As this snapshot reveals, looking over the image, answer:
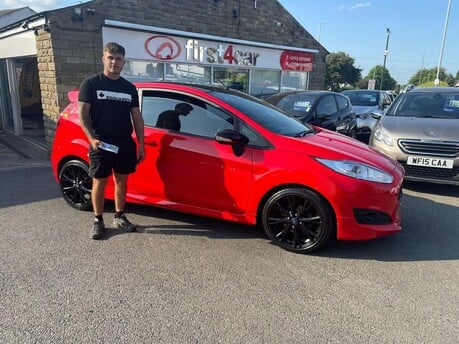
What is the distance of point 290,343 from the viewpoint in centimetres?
242

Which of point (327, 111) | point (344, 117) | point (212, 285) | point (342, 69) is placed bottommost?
point (212, 285)

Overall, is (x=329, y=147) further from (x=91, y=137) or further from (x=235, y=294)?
(x=91, y=137)

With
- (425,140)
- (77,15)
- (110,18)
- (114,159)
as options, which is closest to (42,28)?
(77,15)

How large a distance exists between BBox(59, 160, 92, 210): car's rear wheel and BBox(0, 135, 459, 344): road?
0.16 m

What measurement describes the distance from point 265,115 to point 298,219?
1.20 metres

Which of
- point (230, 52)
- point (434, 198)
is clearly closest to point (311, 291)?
point (434, 198)

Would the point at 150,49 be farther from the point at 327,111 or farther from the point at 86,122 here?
the point at 86,122

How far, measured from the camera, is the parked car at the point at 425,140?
5430 millimetres

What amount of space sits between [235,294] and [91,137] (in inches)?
77.5

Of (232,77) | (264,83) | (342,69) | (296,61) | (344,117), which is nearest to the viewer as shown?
(344,117)

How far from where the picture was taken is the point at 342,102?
29.3 feet

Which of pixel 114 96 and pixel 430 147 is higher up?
pixel 114 96

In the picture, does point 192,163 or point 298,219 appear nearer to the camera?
point 298,219

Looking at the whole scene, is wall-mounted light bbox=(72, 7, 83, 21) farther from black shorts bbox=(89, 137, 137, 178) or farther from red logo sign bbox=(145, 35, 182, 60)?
black shorts bbox=(89, 137, 137, 178)
